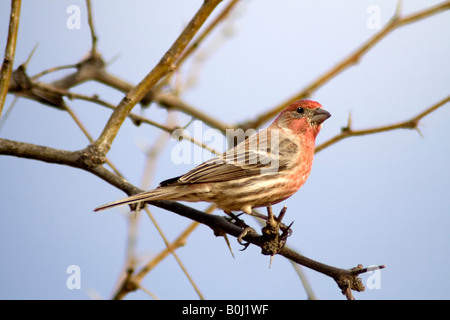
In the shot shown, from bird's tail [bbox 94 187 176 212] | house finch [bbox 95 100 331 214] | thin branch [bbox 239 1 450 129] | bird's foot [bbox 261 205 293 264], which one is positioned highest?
thin branch [bbox 239 1 450 129]

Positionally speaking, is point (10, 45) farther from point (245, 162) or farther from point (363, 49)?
point (363, 49)

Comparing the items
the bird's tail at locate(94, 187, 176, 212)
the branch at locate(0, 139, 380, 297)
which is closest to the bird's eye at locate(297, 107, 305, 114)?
the bird's tail at locate(94, 187, 176, 212)

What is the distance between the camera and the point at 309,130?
5.20 metres

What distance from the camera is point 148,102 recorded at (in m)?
4.85

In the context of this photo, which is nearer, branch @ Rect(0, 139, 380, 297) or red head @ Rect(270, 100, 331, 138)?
branch @ Rect(0, 139, 380, 297)

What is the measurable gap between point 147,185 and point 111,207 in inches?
51.8

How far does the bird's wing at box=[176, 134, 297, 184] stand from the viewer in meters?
4.39

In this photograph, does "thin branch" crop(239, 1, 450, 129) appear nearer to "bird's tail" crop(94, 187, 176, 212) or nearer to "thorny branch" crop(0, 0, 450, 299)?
"thorny branch" crop(0, 0, 450, 299)

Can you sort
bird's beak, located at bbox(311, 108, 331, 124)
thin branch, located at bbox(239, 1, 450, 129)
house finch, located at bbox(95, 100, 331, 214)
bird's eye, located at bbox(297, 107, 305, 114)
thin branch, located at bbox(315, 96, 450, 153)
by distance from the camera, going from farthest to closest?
bird's eye, located at bbox(297, 107, 305, 114) < bird's beak, located at bbox(311, 108, 331, 124) < house finch, located at bbox(95, 100, 331, 214) < thin branch, located at bbox(239, 1, 450, 129) < thin branch, located at bbox(315, 96, 450, 153)

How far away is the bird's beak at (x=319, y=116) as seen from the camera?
5.15 m

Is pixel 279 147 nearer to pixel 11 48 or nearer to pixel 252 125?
pixel 252 125

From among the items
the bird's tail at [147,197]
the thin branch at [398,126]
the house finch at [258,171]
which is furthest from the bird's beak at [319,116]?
the bird's tail at [147,197]

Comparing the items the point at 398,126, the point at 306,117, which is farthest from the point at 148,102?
the point at 398,126
